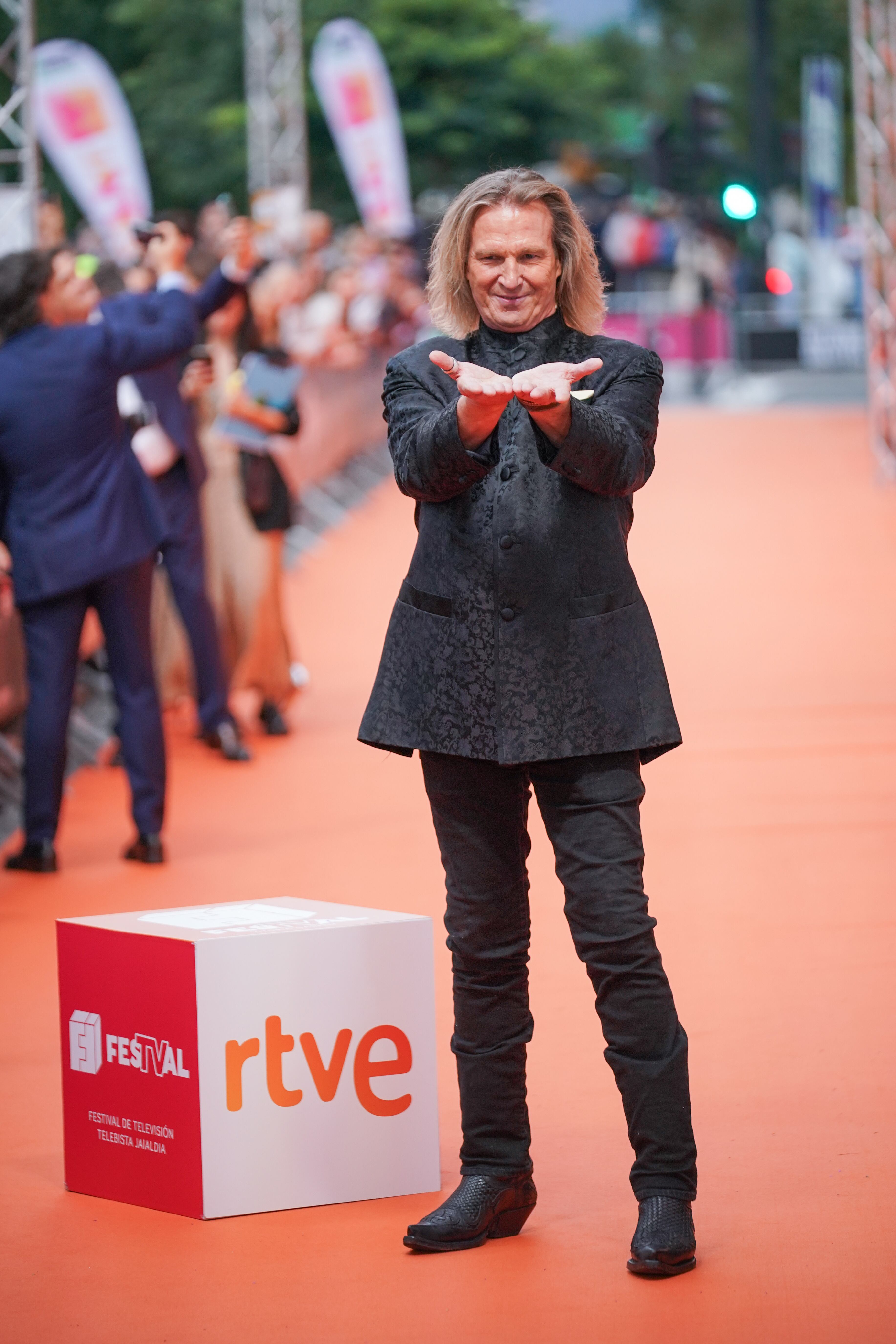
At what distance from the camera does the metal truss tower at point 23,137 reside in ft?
29.5

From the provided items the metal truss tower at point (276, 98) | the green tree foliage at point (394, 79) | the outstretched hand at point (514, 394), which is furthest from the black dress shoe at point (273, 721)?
the green tree foliage at point (394, 79)

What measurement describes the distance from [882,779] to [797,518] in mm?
8637

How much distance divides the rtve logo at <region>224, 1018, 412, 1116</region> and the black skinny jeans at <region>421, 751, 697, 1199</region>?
0.19 metres

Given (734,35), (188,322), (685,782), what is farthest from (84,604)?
(734,35)

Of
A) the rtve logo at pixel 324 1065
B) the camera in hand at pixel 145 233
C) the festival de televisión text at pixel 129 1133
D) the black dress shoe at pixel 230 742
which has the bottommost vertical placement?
the festival de televisión text at pixel 129 1133

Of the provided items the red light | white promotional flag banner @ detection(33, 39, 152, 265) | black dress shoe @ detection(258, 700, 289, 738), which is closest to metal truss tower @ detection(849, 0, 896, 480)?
white promotional flag banner @ detection(33, 39, 152, 265)

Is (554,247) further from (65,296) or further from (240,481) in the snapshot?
(240,481)

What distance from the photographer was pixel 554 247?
3.37m

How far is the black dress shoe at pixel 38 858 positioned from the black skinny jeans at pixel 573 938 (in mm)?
3234

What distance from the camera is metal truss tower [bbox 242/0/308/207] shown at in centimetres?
1953

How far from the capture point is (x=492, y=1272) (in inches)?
133

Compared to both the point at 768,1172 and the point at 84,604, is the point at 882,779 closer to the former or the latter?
the point at 84,604

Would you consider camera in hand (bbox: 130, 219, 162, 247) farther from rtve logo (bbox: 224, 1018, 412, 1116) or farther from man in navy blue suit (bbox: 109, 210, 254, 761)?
rtve logo (bbox: 224, 1018, 412, 1116)

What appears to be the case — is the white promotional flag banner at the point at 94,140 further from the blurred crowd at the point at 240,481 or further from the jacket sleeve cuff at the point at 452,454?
the jacket sleeve cuff at the point at 452,454
